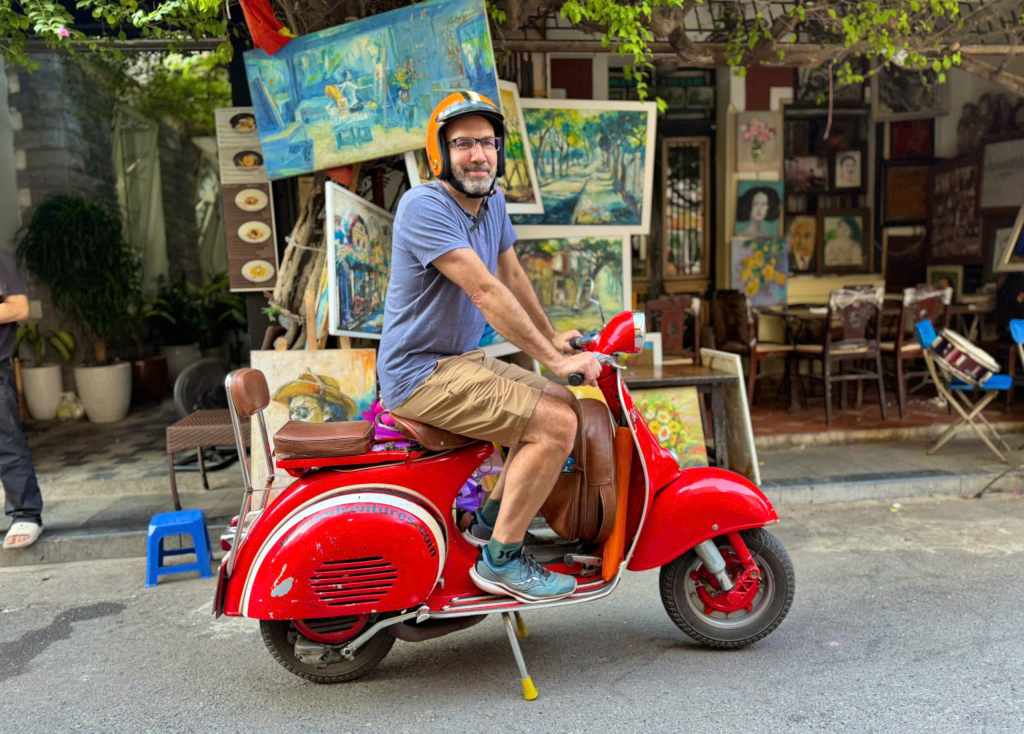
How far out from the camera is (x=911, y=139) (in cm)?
1015

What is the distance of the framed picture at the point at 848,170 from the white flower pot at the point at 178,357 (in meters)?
8.64

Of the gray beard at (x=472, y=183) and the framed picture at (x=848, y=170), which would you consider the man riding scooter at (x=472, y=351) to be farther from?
the framed picture at (x=848, y=170)

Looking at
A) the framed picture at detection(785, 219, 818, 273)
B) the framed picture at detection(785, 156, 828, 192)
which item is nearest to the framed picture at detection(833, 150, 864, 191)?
the framed picture at detection(785, 156, 828, 192)

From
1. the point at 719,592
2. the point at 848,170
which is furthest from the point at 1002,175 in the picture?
the point at 719,592

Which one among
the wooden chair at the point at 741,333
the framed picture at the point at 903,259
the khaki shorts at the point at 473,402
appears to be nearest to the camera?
the khaki shorts at the point at 473,402

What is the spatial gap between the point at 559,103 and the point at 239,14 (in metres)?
2.42

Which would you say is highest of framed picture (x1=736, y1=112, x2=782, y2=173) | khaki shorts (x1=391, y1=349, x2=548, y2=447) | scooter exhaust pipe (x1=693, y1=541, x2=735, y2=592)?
framed picture (x1=736, y1=112, x2=782, y2=173)

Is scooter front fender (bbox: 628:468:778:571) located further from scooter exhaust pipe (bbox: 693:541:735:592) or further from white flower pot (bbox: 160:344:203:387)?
white flower pot (bbox: 160:344:203:387)

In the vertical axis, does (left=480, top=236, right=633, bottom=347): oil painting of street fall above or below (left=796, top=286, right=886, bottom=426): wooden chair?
above

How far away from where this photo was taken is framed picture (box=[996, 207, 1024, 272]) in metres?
7.85

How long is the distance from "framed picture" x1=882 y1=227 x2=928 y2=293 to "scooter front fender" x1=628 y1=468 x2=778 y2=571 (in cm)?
813

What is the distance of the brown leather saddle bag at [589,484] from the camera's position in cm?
327

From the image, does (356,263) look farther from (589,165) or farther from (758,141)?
(758,141)

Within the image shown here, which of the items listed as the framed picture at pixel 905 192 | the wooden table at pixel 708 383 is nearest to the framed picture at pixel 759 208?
the framed picture at pixel 905 192
